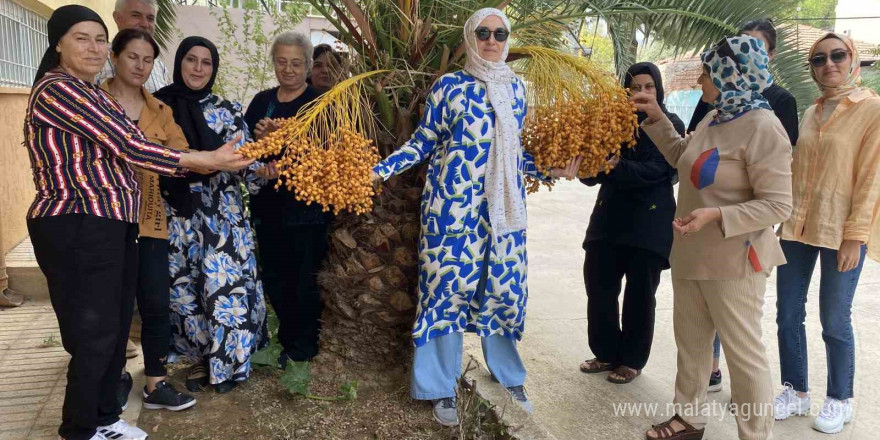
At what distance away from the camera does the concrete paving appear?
3.38 metres

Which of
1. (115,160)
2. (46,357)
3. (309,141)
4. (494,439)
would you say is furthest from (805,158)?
(46,357)

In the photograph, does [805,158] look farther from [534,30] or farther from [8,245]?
[8,245]

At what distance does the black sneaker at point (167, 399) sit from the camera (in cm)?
309

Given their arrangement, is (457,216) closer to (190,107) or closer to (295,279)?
(295,279)

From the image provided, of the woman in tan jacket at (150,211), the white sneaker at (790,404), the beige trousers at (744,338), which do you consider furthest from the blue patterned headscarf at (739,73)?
the woman in tan jacket at (150,211)

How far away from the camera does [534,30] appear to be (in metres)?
3.44

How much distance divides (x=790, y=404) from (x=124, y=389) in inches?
135

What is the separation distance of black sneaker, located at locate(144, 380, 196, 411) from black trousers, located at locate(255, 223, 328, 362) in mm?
654

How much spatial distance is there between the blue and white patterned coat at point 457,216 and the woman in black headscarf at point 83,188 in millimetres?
874

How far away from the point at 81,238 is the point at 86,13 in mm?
865

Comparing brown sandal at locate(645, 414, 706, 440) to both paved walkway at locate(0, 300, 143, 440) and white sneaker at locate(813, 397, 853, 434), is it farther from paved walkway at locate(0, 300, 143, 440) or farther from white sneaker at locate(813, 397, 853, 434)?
paved walkway at locate(0, 300, 143, 440)

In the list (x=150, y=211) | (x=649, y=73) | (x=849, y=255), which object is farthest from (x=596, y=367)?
(x=150, y=211)

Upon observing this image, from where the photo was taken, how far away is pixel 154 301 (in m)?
→ 3.01

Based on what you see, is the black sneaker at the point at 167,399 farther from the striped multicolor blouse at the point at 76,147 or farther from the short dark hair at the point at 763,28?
the short dark hair at the point at 763,28
